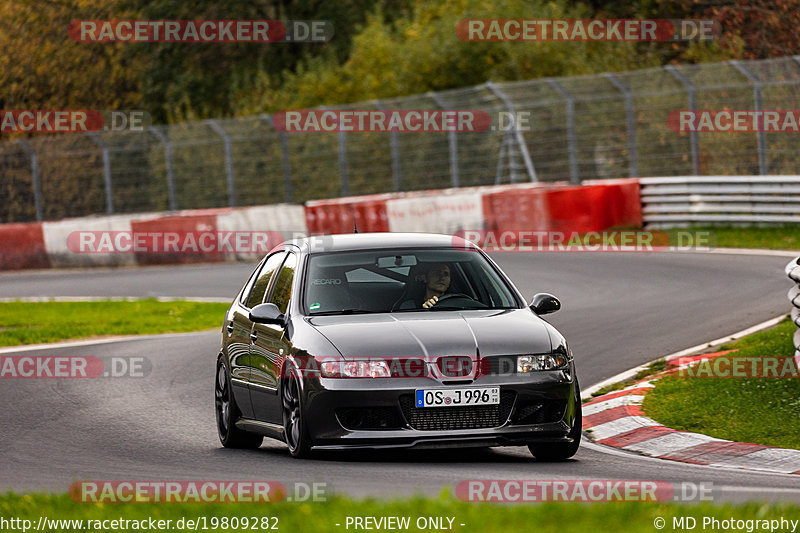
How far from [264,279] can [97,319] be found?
405 inches

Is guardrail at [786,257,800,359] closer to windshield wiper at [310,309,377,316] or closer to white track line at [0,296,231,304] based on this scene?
windshield wiper at [310,309,377,316]

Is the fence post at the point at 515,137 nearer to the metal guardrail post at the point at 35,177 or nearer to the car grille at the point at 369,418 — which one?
the metal guardrail post at the point at 35,177

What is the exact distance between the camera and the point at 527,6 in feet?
127

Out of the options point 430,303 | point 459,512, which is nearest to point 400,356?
point 430,303

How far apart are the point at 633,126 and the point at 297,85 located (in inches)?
712

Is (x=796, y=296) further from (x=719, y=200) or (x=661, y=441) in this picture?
(x=719, y=200)

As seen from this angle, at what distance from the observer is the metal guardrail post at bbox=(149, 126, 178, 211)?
32.8 meters

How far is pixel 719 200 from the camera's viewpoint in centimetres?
2541

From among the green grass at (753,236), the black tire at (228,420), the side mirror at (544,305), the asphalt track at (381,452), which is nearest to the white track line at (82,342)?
the asphalt track at (381,452)

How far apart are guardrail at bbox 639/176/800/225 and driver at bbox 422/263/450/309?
48.6ft

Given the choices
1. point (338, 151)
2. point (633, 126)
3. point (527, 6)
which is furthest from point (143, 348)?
point (527, 6)

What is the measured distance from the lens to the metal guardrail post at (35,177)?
33500 millimetres

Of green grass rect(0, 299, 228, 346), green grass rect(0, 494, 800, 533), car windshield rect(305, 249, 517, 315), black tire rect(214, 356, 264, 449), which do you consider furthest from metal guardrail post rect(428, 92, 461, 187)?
green grass rect(0, 494, 800, 533)

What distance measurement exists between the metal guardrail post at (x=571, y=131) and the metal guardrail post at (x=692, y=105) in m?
2.16
